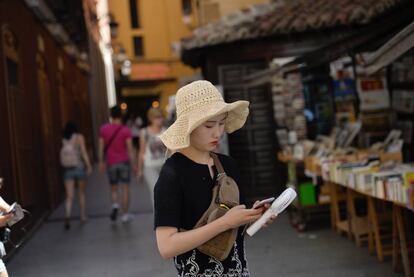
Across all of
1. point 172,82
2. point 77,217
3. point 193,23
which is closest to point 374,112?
point 77,217

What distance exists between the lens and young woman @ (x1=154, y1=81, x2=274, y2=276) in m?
2.45

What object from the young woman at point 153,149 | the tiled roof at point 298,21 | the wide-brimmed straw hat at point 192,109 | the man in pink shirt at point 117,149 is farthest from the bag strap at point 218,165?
the tiled roof at point 298,21

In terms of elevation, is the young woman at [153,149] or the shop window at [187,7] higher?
the shop window at [187,7]

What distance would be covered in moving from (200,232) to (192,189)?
0.72 feet

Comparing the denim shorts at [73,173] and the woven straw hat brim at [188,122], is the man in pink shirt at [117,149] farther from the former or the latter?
the woven straw hat brim at [188,122]

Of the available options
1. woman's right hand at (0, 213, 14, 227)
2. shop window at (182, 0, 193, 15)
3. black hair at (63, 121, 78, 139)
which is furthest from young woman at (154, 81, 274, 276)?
shop window at (182, 0, 193, 15)

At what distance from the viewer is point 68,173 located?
972cm

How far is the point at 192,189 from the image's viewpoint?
2.58m

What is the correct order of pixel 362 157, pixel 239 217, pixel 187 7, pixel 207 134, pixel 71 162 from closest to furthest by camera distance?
pixel 239 217 → pixel 207 134 → pixel 362 157 → pixel 71 162 → pixel 187 7

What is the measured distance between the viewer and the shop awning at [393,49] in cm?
455

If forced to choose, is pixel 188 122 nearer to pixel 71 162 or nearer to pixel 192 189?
pixel 192 189

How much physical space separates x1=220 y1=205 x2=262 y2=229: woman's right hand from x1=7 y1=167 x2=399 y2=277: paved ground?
386 centimetres

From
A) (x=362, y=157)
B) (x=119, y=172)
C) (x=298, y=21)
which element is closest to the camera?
(x=362, y=157)

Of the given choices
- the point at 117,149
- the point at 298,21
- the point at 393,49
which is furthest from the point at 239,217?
the point at 298,21
